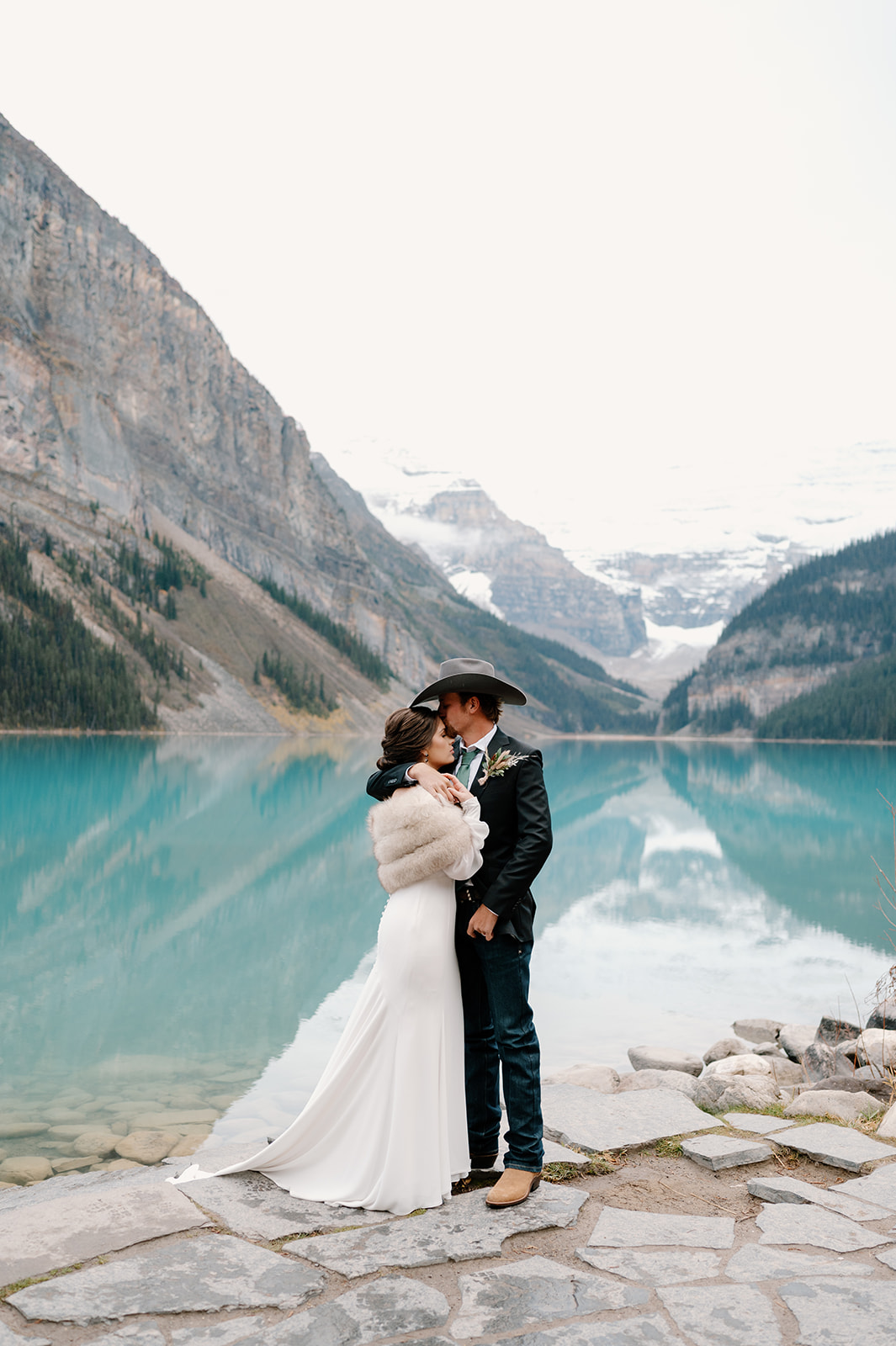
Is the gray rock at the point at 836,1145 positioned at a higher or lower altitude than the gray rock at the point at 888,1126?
higher

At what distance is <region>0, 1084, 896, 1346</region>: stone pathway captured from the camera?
11.3ft

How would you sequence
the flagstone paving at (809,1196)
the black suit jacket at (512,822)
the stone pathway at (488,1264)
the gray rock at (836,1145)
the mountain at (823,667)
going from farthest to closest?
the mountain at (823,667) < the gray rock at (836,1145) < the black suit jacket at (512,822) < the flagstone paving at (809,1196) < the stone pathway at (488,1264)

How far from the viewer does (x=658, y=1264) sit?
13.2 feet

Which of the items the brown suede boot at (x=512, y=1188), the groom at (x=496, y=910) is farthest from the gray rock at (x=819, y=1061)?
the brown suede boot at (x=512, y=1188)

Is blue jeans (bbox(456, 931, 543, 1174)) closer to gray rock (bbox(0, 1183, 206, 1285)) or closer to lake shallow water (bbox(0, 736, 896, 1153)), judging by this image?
gray rock (bbox(0, 1183, 206, 1285))

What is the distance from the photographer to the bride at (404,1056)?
481 centimetres

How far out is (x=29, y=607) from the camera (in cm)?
9112

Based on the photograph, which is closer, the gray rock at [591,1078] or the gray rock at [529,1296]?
the gray rock at [529,1296]

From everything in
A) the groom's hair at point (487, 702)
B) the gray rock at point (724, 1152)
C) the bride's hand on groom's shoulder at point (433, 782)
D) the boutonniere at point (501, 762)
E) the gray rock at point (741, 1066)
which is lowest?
the gray rock at point (741, 1066)

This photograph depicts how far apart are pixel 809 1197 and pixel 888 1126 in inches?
63.1

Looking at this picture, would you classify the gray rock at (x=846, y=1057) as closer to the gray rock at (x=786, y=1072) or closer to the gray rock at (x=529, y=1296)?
the gray rock at (x=786, y=1072)

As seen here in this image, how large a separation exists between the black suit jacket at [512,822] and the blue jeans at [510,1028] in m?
0.16

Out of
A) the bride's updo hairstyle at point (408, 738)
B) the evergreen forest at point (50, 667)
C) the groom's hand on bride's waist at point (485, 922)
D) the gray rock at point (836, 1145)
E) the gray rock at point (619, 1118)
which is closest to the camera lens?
the groom's hand on bride's waist at point (485, 922)

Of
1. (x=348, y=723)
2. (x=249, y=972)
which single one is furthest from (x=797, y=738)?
(x=249, y=972)
